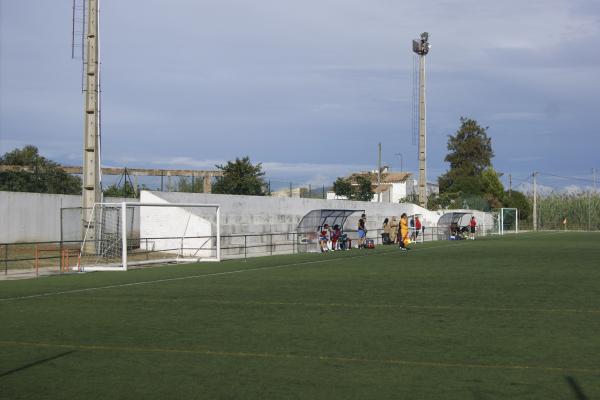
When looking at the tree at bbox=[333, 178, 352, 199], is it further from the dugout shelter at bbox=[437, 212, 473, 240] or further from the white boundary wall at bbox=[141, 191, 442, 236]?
the white boundary wall at bbox=[141, 191, 442, 236]

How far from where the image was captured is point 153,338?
10.9 m

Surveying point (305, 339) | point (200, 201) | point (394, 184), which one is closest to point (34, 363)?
point (305, 339)

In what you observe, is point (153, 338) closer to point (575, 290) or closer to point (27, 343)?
point (27, 343)

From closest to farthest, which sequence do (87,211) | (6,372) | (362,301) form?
(6,372) < (362,301) < (87,211)

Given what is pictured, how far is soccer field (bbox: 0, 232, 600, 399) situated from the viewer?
7.89 metres

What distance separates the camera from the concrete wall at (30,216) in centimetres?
3291

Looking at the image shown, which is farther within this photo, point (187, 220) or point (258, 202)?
point (258, 202)

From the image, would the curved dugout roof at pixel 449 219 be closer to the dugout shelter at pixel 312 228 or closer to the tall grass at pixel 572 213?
the dugout shelter at pixel 312 228

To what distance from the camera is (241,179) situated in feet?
181

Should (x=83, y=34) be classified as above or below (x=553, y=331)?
above

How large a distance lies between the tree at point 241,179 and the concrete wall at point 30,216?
753 inches

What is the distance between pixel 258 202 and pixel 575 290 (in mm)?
26695

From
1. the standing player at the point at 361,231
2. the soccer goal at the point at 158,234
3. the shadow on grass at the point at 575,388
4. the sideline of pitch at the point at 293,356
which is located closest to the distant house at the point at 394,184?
the standing player at the point at 361,231

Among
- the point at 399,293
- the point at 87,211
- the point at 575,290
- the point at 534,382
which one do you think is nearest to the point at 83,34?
the point at 87,211
